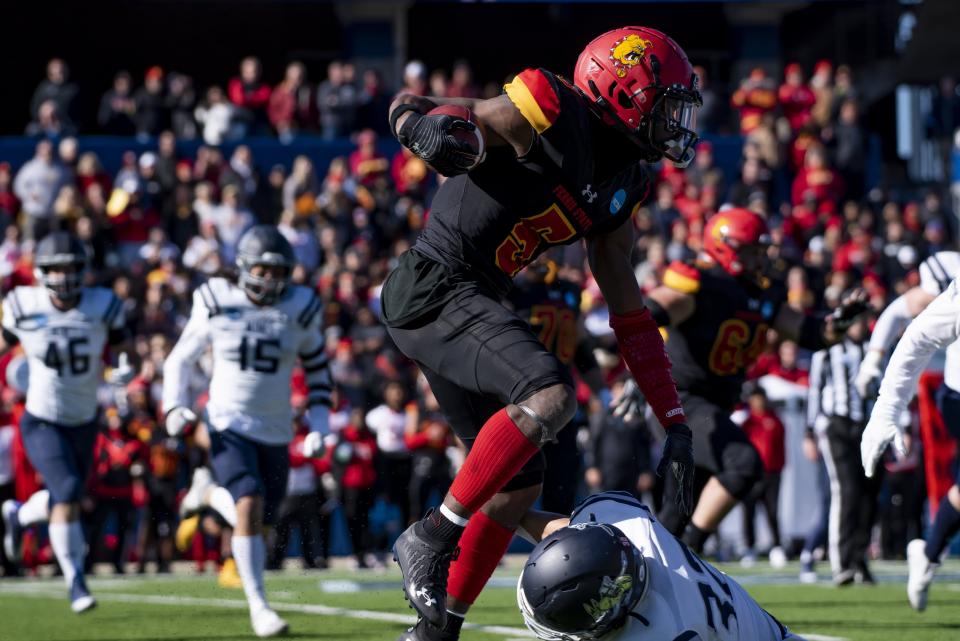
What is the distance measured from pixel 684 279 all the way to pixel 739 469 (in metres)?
0.98

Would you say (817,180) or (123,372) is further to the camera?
(817,180)

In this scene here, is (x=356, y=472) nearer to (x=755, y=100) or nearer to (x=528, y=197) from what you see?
(x=755, y=100)

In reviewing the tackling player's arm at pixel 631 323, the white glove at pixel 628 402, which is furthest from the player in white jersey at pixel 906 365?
the white glove at pixel 628 402

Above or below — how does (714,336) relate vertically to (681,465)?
above

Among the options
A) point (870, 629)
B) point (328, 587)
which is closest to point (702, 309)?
point (870, 629)

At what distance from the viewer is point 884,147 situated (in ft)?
69.7

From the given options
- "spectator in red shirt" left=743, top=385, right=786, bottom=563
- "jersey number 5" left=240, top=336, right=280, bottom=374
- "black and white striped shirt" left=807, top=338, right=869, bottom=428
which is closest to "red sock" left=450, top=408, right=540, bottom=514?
"jersey number 5" left=240, top=336, right=280, bottom=374

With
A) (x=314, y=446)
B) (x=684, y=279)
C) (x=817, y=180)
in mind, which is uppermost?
(x=817, y=180)

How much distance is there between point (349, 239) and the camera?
51.8 ft

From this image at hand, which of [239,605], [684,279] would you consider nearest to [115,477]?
[239,605]

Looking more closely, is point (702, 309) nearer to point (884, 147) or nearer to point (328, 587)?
point (328, 587)

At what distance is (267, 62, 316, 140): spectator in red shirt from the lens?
1794 centimetres

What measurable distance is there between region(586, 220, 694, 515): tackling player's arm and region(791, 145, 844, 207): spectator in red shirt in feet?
39.6

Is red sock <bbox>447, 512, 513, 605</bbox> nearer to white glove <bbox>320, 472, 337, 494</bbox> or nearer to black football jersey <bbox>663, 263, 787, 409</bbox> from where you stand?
black football jersey <bbox>663, 263, 787, 409</bbox>
